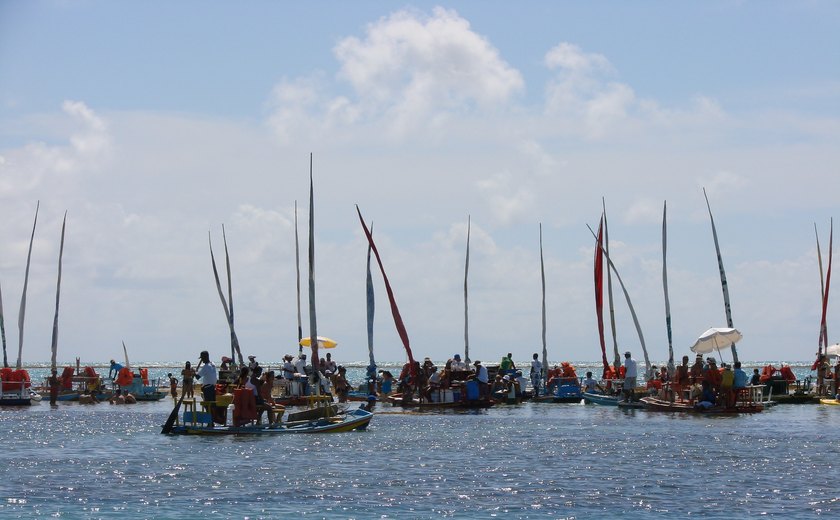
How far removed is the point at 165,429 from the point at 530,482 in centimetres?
1339

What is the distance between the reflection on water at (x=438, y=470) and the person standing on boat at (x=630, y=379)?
4.93 metres

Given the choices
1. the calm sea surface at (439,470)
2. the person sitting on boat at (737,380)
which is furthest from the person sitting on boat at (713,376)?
the calm sea surface at (439,470)

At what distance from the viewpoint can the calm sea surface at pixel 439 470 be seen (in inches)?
906

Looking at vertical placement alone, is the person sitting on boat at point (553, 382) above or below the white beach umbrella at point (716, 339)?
below

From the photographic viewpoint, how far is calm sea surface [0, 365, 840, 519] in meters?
23.0

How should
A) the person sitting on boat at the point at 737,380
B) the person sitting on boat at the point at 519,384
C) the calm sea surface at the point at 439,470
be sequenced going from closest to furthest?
the calm sea surface at the point at 439,470, the person sitting on boat at the point at 737,380, the person sitting on boat at the point at 519,384

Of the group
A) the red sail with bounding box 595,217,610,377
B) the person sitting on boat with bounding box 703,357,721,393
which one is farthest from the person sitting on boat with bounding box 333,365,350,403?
the person sitting on boat with bounding box 703,357,721,393

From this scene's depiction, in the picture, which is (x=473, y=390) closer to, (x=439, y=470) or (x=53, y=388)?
(x=53, y=388)

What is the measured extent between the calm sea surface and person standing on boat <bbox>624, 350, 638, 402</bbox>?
4.76 m

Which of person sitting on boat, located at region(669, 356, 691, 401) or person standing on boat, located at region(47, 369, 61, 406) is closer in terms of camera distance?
person sitting on boat, located at region(669, 356, 691, 401)

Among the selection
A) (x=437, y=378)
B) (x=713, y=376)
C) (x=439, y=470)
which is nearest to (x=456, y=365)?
(x=437, y=378)

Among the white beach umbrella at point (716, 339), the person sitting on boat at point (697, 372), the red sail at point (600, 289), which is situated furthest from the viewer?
the red sail at point (600, 289)

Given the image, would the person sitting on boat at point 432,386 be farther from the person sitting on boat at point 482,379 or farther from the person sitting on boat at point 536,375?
the person sitting on boat at point 536,375

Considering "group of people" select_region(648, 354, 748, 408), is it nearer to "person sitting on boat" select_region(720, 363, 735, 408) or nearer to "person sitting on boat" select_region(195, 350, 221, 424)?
"person sitting on boat" select_region(720, 363, 735, 408)
